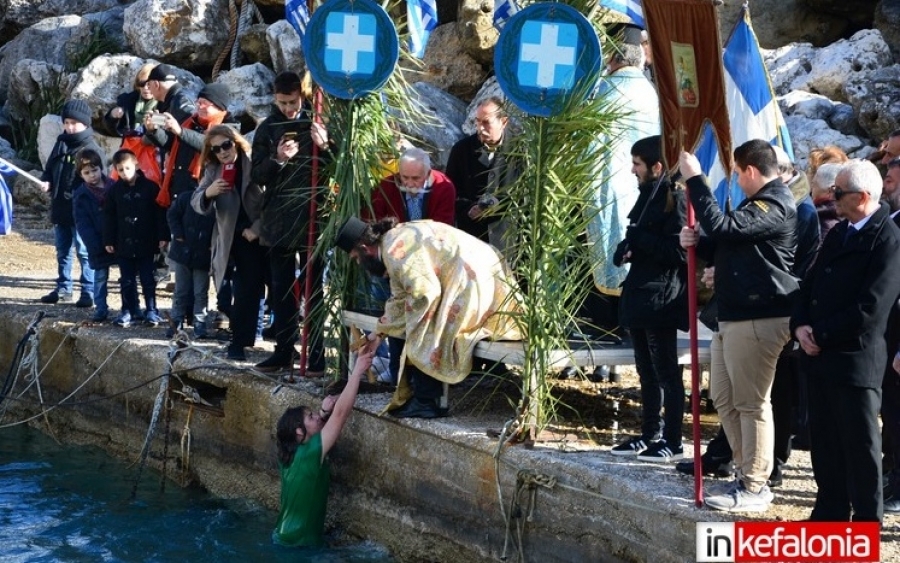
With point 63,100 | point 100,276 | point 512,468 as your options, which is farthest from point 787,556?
point 63,100

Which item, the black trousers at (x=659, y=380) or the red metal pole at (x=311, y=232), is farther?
the red metal pole at (x=311, y=232)

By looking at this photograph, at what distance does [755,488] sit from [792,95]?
6589 mm

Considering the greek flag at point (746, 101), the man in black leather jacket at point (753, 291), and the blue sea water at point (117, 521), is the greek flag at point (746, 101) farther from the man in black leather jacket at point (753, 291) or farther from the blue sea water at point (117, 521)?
the blue sea water at point (117, 521)

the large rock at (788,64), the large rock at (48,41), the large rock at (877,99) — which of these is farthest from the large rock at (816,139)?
the large rock at (48,41)

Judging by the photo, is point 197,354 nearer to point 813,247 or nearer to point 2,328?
point 2,328

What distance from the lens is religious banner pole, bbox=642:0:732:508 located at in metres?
6.68

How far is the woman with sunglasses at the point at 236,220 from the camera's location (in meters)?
10.1

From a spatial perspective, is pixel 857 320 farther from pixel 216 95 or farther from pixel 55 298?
pixel 55 298

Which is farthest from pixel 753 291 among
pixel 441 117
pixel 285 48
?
pixel 285 48

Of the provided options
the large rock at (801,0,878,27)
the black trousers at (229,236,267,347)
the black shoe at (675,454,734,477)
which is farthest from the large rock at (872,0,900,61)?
the black shoe at (675,454,734,477)

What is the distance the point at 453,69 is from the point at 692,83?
9509 millimetres

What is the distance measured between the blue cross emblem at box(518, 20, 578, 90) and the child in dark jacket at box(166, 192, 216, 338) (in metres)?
3.58

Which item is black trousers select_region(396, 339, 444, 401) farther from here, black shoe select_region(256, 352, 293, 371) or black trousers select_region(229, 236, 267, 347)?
black trousers select_region(229, 236, 267, 347)

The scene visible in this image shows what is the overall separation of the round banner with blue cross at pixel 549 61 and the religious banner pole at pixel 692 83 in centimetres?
78
